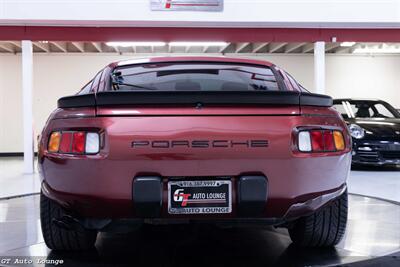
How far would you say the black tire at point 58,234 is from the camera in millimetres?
2377

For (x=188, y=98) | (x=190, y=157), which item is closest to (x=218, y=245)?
(x=190, y=157)

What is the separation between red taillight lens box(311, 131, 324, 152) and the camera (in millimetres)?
2076

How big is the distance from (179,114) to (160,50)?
11032 millimetres

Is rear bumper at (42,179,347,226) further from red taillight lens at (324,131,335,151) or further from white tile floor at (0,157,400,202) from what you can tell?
white tile floor at (0,157,400,202)

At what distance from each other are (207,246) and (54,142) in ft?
4.08

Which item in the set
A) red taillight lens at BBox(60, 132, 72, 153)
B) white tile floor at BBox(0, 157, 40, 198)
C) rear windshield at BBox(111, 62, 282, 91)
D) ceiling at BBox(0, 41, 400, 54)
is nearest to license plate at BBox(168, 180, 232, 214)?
red taillight lens at BBox(60, 132, 72, 153)

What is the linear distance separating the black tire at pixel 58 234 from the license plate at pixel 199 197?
0.67 m

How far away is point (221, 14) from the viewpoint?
7.46 meters

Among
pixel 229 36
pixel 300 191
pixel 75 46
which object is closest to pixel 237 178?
pixel 300 191

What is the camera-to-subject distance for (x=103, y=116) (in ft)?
6.59

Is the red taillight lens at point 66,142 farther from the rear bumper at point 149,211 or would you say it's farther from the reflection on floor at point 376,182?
the reflection on floor at point 376,182

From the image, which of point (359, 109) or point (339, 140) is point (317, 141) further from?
point (359, 109)

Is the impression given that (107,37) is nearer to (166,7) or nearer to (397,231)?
(166,7)

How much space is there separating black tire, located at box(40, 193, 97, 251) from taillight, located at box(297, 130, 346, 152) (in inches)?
48.7
